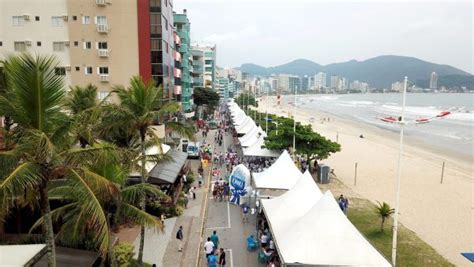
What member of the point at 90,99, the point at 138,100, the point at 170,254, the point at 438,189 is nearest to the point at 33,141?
the point at 138,100

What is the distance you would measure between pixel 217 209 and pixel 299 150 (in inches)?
399

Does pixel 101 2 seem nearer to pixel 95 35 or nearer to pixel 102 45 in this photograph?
pixel 95 35

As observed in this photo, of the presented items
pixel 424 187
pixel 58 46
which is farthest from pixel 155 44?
pixel 424 187

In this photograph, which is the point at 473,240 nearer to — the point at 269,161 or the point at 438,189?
the point at 438,189

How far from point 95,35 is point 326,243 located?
2754 centimetres

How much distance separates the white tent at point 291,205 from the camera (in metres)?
14.5

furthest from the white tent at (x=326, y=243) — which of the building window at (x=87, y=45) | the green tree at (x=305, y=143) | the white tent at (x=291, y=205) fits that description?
the building window at (x=87, y=45)

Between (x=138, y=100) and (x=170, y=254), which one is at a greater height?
(x=138, y=100)

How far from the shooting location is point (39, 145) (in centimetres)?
637

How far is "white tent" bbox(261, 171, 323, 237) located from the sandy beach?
6307 mm

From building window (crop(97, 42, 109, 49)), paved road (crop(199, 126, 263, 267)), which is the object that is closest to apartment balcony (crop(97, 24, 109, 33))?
building window (crop(97, 42, 109, 49))

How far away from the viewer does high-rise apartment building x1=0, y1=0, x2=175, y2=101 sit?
31.7 m

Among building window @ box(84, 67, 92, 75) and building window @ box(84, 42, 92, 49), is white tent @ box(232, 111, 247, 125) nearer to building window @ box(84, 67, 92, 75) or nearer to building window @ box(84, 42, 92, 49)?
building window @ box(84, 67, 92, 75)

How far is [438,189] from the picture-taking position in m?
28.2
